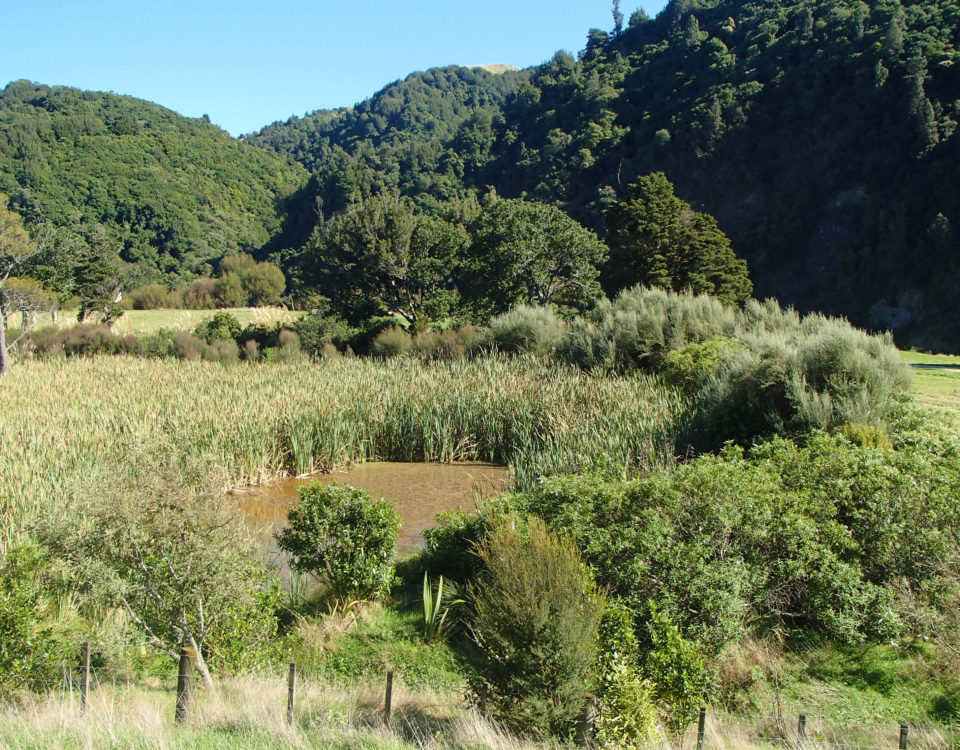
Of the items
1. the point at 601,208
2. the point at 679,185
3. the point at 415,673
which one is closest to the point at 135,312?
the point at 601,208

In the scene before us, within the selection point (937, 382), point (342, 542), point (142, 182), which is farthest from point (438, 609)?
point (142, 182)

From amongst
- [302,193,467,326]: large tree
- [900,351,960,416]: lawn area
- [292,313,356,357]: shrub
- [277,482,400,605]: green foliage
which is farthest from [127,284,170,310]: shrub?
[277,482,400,605]: green foliage

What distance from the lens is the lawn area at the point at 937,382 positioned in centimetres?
1098

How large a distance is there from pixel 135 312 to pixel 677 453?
117 feet

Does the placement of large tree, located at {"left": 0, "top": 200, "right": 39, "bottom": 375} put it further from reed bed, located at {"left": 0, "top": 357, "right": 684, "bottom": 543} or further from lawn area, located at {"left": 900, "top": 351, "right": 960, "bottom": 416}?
lawn area, located at {"left": 900, "top": 351, "right": 960, "bottom": 416}

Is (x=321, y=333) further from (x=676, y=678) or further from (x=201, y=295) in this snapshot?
(x=201, y=295)

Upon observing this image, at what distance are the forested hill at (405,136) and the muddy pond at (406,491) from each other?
2392cm

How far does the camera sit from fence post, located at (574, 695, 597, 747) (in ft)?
13.2

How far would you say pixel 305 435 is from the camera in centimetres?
1209

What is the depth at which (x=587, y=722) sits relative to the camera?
4.06 meters

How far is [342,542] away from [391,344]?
1733 centimetres

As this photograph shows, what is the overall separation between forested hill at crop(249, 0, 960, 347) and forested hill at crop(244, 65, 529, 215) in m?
0.37

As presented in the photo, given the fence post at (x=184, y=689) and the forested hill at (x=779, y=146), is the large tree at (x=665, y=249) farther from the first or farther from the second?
the fence post at (x=184, y=689)

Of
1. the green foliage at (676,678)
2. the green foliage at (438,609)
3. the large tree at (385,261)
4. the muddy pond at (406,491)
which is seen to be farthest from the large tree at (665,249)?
the green foliage at (676,678)
